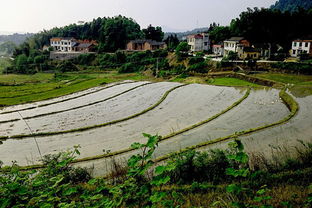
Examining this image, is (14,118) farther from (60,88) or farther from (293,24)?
(293,24)

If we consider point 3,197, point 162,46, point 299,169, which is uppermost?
point 162,46

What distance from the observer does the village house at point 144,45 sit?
205ft

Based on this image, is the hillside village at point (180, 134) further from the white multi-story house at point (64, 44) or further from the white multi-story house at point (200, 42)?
the white multi-story house at point (64, 44)

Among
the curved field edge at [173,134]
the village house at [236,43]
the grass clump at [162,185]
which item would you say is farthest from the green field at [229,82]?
the grass clump at [162,185]

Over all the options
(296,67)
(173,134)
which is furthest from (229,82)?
(173,134)

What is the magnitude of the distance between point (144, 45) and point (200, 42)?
14.8 m

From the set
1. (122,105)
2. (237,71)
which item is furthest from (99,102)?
(237,71)

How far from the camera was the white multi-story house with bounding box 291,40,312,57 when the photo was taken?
39.1 metres

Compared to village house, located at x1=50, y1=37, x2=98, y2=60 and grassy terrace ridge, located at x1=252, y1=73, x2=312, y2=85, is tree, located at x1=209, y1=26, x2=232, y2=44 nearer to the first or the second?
grassy terrace ridge, located at x1=252, y1=73, x2=312, y2=85

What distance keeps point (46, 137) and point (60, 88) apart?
731 inches

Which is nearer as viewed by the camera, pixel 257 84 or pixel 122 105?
pixel 122 105

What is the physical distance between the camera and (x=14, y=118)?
20.3 meters

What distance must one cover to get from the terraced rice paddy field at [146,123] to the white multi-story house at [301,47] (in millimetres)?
18390

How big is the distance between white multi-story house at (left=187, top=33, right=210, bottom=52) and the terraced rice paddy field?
3164 centimetres
